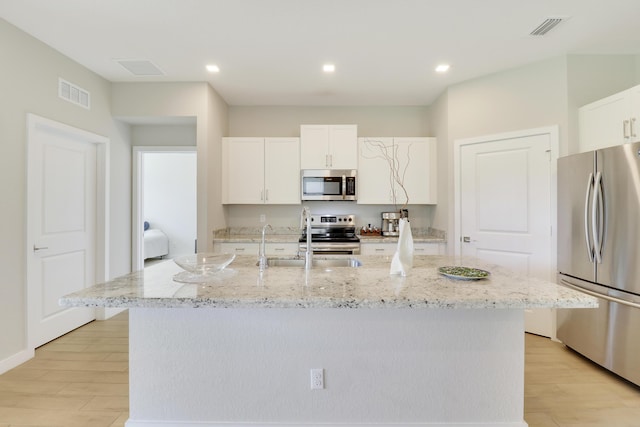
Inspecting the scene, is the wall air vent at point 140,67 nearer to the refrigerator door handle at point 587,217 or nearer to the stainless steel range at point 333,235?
the stainless steel range at point 333,235

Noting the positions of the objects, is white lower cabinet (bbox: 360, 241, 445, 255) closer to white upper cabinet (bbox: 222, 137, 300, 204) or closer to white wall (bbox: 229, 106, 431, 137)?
white upper cabinet (bbox: 222, 137, 300, 204)

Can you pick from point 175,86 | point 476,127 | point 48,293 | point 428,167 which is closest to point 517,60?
point 476,127

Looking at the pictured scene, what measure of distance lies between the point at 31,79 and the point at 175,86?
1.27 m

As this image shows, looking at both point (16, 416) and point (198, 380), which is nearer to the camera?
point (198, 380)

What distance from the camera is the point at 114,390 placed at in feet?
7.25

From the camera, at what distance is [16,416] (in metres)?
1.95

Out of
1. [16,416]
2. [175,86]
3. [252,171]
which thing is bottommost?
[16,416]

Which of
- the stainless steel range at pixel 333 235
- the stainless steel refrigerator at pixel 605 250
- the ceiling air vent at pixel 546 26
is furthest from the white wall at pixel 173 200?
the stainless steel refrigerator at pixel 605 250

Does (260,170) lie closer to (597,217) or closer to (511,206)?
(511,206)

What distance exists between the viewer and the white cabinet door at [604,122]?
99.5 inches

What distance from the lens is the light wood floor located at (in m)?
1.92

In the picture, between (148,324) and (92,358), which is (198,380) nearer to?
(148,324)

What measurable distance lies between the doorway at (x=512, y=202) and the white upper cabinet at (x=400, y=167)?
19.0 inches

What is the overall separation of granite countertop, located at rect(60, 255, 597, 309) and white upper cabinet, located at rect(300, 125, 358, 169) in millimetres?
2394
